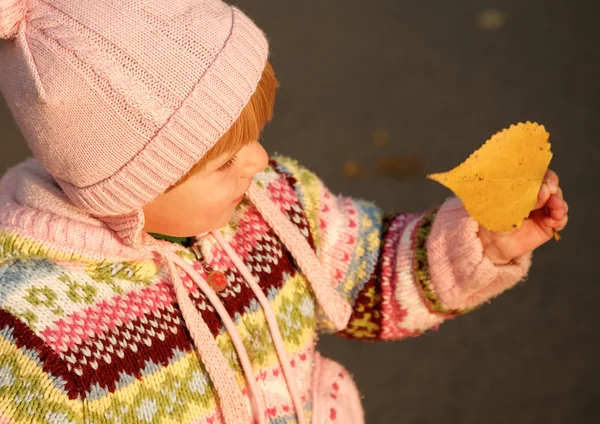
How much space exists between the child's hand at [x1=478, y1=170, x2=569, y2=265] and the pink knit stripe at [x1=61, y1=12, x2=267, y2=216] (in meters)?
0.37

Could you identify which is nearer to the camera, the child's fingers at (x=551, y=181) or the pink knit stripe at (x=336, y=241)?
the child's fingers at (x=551, y=181)

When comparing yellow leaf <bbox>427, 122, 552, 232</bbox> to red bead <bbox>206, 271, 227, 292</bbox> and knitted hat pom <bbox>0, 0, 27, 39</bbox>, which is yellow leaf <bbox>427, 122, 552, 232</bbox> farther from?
knitted hat pom <bbox>0, 0, 27, 39</bbox>

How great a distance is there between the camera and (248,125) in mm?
917

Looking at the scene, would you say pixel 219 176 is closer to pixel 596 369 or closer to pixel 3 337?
pixel 3 337

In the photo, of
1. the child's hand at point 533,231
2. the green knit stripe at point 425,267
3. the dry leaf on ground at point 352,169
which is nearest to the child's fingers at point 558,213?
the child's hand at point 533,231

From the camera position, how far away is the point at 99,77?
84 cm

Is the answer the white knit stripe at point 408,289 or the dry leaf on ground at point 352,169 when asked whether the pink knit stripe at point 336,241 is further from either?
the dry leaf on ground at point 352,169

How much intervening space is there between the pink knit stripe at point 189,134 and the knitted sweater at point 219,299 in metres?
0.08

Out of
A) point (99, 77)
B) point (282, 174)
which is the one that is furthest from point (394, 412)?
point (99, 77)

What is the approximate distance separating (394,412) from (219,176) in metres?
0.90

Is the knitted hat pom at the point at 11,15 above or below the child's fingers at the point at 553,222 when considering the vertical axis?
below

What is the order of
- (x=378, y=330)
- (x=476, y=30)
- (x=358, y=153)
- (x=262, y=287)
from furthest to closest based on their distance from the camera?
(x=476, y=30)
(x=358, y=153)
(x=378, y=330)
(x=262, y=287)

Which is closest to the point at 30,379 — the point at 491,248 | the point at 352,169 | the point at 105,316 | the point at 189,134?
the point at 105,316

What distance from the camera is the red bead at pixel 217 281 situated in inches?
39.4
